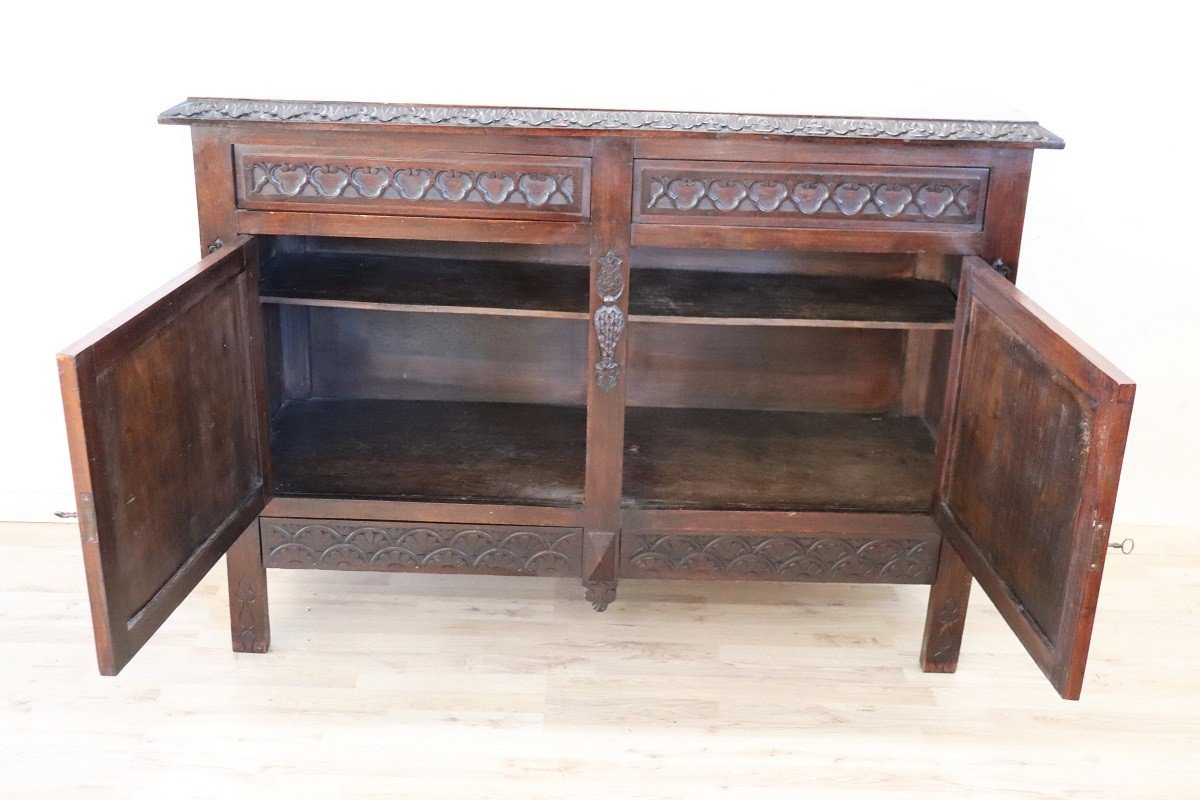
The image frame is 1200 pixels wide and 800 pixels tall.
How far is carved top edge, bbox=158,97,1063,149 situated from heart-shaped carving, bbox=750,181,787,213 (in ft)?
0.35

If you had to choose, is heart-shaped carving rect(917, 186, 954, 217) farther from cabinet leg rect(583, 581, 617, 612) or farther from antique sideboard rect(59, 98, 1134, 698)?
cabinet leg rect(583, 581, 617, 612)

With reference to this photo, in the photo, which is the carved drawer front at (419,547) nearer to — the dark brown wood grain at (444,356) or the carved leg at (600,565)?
the carved leg at (600,565)

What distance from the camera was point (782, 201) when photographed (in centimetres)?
217

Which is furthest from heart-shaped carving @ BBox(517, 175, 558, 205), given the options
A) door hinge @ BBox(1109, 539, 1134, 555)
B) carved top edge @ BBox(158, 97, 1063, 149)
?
door hinge @ BBox(1109, 539, 1134, 555)

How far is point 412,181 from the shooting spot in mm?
2152

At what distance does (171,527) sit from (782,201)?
1236 millimetres

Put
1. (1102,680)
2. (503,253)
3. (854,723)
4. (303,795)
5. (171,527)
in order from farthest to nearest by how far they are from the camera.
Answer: (503,253)
(1102,680)
(854,723)
(303,795)
(171,527)

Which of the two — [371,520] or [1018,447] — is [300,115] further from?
[1018,447]

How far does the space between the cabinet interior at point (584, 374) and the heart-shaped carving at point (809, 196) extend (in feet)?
0.76

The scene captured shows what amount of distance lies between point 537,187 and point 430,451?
2.47 feet

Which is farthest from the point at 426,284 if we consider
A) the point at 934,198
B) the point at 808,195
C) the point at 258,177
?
the point at 934,198

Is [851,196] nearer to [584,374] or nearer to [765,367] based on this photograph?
[765,367]

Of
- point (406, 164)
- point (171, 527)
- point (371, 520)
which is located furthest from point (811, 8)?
point (171, 527)

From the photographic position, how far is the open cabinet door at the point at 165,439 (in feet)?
5.51
